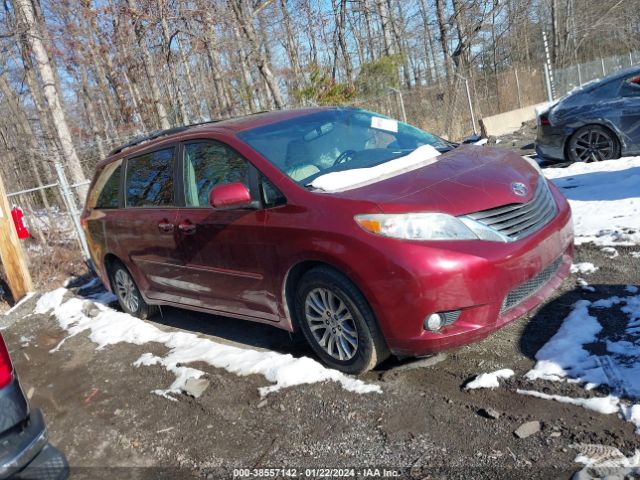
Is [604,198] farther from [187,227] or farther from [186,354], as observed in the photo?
[186,354]

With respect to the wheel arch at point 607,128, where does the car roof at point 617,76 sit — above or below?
above

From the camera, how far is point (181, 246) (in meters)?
4.67

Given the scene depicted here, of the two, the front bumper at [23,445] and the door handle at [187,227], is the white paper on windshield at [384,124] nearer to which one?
the door handle at [187,227]

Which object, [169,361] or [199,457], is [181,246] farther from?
[199,457]

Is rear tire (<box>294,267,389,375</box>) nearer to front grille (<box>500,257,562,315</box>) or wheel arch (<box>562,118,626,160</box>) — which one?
front grille (<box>500,257,562,315</box>)

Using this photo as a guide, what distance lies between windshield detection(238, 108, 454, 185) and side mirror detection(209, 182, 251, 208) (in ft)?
1.02

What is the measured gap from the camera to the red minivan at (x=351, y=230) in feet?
10.5

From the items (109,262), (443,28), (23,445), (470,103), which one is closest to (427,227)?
(23,445)

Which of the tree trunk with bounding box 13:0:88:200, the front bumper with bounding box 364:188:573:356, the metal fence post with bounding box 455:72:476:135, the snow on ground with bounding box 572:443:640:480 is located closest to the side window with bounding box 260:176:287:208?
the front bumper with bounding box 364:188:573:356

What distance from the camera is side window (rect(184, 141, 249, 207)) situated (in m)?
4.11

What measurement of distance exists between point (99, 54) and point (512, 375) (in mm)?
20536

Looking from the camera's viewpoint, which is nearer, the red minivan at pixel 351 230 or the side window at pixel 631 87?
the red minivan at pixel 351 230

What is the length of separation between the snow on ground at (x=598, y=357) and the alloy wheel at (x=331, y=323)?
109 centimetres

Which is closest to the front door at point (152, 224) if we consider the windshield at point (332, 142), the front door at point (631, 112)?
the windshield at point (332, 142)
